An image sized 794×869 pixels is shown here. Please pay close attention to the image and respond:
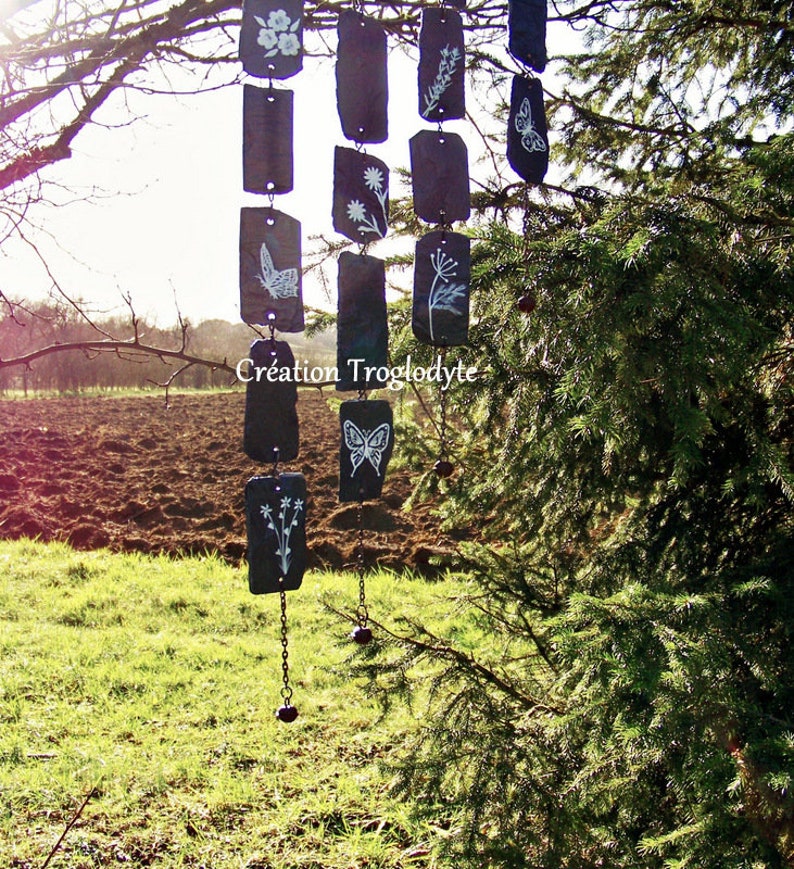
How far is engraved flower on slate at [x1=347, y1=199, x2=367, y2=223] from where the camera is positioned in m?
1.93

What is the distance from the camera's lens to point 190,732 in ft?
11.2

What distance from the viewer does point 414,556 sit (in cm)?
561

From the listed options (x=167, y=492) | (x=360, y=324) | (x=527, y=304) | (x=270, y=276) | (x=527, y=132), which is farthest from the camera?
(x=167, y=492)

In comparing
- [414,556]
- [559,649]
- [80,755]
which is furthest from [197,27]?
[414,556]

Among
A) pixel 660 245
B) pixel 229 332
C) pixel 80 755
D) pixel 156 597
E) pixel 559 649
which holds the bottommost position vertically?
pixel 80 755

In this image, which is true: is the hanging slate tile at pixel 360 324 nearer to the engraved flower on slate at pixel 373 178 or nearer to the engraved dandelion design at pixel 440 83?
the engraved flower on slate at pixel 373 178

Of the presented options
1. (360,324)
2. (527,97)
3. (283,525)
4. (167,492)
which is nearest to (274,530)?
(283,525)

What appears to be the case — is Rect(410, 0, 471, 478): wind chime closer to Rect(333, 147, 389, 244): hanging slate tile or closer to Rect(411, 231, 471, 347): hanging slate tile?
Rect(411, 231, 471, 347): hanging slate tile

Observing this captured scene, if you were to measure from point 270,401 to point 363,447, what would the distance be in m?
0.29

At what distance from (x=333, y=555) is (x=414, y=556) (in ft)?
2.17

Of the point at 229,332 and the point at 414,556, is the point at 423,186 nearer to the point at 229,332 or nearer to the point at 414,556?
the point at 414,556

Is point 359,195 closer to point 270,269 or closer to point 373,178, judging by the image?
point 373,178

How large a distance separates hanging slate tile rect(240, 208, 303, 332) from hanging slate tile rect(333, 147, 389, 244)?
158mm

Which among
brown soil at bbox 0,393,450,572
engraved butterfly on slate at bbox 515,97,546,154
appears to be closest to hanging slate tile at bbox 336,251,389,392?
engraved butterfly on slate at bbox 515,97,546,154
